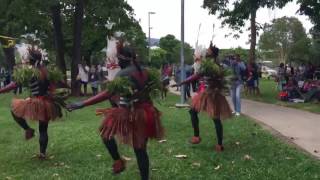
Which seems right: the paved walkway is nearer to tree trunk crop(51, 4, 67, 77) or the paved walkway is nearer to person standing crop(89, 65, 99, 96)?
person standing crop(89, 65, 99, 96)

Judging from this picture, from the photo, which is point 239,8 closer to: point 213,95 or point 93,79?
point 93,79

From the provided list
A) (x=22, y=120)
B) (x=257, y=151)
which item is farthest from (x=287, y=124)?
(x=22, y=120)

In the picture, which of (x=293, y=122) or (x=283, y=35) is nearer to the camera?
(x=293, y=122)

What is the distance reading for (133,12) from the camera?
32.2 m

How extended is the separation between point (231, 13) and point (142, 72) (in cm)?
1782

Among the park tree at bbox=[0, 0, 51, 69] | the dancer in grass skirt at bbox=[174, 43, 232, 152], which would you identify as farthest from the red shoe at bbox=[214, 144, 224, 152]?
Answer: the park tree at bbox=[0, 0, 51, 69]

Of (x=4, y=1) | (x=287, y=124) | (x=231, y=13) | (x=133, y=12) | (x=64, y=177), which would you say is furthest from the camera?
(x=133, y=12)

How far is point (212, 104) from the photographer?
384 inches

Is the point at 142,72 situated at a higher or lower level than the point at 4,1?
lower

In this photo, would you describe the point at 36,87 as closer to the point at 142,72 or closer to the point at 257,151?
the point at 142,72

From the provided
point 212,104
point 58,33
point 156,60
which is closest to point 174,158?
point 212,104

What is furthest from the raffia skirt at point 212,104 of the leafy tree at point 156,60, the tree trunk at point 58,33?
the tree trunk at point 58,33

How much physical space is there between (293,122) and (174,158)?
597cm

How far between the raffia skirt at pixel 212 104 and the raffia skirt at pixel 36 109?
2342mm
